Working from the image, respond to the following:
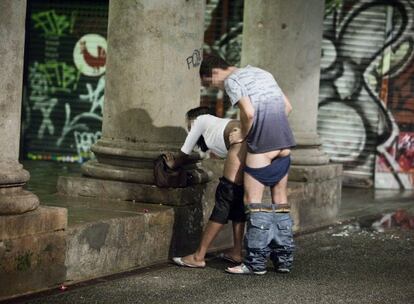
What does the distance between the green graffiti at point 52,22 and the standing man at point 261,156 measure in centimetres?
824

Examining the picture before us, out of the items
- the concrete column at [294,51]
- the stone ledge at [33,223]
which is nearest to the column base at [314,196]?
the concrete column at [294,51]

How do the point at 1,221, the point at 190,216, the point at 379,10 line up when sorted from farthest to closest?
1. the point at 379,10
2. the point at 190,216
3. the point at 1,221

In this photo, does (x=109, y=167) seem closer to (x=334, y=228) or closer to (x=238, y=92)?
(x=238, y=92)

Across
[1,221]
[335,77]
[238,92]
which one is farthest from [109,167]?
[335,77]

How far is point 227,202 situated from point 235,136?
509 millimetres

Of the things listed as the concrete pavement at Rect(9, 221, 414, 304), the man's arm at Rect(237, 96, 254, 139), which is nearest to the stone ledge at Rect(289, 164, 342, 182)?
the concrete pavement at Rect(9, 221, 414, 304)

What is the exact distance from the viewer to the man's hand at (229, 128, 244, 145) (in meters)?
8.17

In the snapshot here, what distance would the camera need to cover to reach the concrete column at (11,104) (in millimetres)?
6910

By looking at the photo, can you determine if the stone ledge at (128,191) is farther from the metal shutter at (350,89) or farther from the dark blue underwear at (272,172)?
the metal shutter at (350,89)

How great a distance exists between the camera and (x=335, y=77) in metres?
15.3

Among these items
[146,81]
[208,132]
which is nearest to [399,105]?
[146,81]

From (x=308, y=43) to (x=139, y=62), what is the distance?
2.78 meters

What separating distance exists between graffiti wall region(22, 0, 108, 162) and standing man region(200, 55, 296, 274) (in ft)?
26.4

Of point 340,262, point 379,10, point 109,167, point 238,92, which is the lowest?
point 340,262
